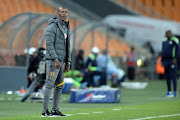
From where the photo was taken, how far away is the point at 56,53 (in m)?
9.83

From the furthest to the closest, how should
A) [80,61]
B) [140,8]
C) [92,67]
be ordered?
[140,8], [92,67], [80,61]

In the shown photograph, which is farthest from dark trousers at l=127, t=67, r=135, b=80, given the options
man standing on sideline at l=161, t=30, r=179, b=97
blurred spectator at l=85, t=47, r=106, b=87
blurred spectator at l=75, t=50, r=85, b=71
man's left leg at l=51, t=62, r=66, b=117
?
man's left leg at l=51, t=62, r=66, b=117

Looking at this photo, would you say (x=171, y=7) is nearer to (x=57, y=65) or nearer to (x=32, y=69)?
(x=32, y=69)

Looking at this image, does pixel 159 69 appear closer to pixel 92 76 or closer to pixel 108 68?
pixel 108 68

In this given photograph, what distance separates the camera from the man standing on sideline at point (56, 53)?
9.76m

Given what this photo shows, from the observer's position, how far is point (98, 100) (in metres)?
14.8

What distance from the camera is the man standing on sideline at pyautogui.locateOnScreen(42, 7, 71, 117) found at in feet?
32.0

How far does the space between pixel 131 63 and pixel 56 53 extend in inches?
856

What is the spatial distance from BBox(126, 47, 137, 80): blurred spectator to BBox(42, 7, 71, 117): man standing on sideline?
2115cm

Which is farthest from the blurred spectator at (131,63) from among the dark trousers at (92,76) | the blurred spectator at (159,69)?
the dark trousers at (92,76)

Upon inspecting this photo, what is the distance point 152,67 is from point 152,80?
32.5 inches

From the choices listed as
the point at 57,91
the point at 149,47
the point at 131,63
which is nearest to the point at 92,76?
the point at 131,63

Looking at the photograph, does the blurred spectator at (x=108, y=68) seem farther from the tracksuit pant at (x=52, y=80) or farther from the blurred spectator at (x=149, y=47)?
the tracksuit pant at (x=52, y=80)

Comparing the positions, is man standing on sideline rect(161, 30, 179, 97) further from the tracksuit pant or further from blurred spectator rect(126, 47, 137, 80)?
blurred spectator rect(126, 47, 137, 80)
